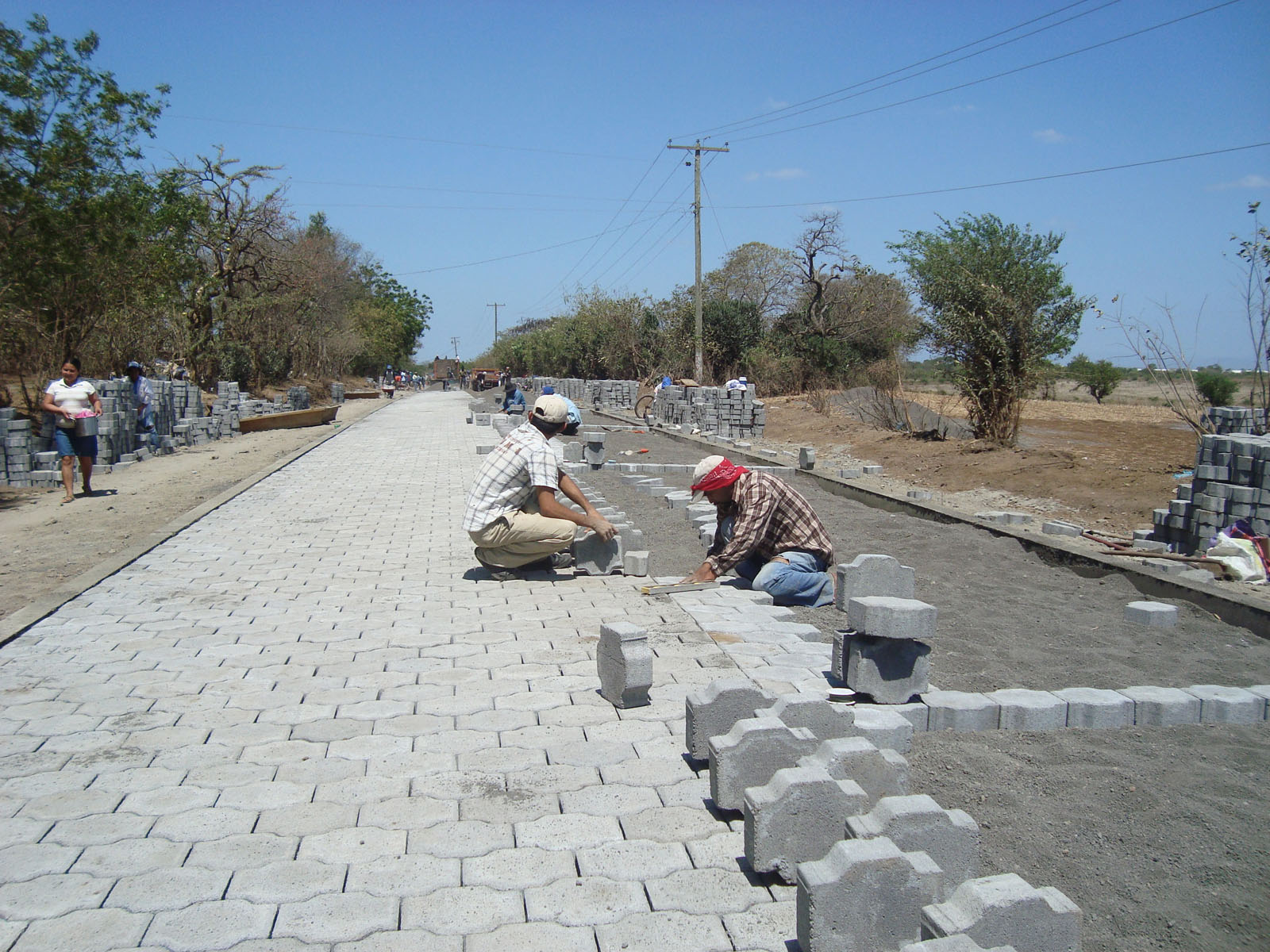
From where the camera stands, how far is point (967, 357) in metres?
16.6

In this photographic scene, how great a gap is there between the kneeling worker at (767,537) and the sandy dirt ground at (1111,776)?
0.21m

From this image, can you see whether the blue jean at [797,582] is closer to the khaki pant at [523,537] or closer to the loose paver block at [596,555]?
the loose paver block at [596,555]

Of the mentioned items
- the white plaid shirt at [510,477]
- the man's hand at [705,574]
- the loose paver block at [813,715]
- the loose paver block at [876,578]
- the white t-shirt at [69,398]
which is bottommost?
the man's hand at [705,574]

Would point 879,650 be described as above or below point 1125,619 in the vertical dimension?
above

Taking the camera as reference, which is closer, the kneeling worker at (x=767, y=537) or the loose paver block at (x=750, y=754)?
the loose paver block at (x=750, y=754)

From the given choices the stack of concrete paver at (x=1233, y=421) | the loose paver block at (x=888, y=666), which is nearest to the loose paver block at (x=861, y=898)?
the loose paver block at (x=888, y=666)

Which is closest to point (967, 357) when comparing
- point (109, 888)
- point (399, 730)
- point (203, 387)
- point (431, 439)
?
point (431, 439)

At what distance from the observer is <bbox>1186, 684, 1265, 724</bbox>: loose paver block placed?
164 inches

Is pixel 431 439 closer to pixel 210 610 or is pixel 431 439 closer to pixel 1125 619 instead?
pixel 210 610

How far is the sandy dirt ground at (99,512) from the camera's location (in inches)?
293

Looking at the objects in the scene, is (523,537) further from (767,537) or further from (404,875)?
(404,875)

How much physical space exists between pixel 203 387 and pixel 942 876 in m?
32.1

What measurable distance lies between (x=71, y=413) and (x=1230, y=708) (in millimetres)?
11704

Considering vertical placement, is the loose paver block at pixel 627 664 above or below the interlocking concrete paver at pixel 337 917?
above
